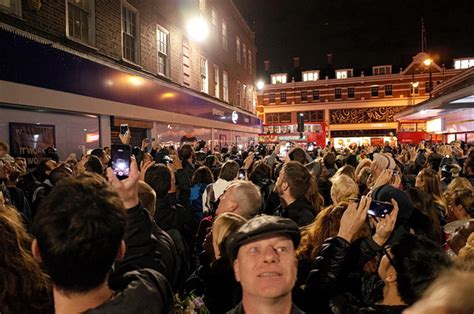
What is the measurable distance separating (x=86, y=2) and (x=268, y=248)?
11023 millimetres

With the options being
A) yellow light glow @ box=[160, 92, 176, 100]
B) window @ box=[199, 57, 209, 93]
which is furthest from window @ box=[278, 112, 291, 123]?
yellow light glow @ box=[160, 92, 176, 100]

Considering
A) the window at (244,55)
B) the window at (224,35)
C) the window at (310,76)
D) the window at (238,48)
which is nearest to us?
the window at (224,35)

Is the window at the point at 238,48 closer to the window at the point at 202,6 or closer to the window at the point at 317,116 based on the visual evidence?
the window at the point at 202,6

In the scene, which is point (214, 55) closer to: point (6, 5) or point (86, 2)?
point (86, 2)

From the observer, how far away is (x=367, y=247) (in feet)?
8.23

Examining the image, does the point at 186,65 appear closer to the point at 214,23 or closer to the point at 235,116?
the point at 214,23

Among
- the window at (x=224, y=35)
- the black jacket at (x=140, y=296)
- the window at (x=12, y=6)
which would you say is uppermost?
the window at (x=224, y=35)

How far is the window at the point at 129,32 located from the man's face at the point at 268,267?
12.1 metres

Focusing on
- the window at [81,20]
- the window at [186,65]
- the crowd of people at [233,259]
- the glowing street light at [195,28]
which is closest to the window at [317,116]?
the glowing street light at [195,28]

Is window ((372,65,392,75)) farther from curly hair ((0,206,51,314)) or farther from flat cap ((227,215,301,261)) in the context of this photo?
curly hair ((0,206,51,314))

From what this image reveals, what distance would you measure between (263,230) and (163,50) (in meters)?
15.2

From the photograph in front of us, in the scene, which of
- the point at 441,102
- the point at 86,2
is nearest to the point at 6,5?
the point at 86,2

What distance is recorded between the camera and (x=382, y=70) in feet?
184

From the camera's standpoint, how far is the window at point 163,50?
15633 millimetres
